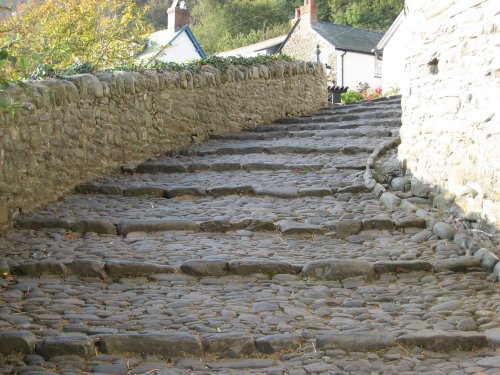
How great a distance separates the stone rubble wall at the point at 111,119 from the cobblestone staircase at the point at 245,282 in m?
0.27

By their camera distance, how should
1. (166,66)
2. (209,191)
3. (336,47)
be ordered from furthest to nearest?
(336,47) → (166,66) → (209,191)

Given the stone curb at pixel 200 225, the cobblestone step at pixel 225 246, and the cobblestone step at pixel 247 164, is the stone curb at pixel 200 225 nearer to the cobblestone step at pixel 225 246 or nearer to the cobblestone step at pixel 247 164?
the cobblestone step at pixel 225 246

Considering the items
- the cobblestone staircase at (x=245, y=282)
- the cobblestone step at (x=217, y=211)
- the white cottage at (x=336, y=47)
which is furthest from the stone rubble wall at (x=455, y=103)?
the white cottage at (x=336, y=47)

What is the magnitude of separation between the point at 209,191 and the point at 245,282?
279 cm

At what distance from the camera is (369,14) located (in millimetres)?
43531

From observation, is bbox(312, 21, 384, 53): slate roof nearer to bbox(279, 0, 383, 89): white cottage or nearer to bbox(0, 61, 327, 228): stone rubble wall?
bbox(279, 0, 383, 89): white cottage

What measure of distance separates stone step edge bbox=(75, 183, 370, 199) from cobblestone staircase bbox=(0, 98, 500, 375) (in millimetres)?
13

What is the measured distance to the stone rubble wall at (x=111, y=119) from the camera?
20.9ft

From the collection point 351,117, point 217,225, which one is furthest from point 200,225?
point 351,117

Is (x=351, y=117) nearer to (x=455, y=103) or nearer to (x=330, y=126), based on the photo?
(x=330, y=126)

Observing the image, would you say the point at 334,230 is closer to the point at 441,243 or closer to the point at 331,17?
the point at 441,243

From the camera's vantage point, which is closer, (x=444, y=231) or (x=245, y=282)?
(x=245, y=282)

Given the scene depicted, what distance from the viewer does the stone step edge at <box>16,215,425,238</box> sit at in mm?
6215

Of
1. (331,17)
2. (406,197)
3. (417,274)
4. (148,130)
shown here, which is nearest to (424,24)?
(406,197)
